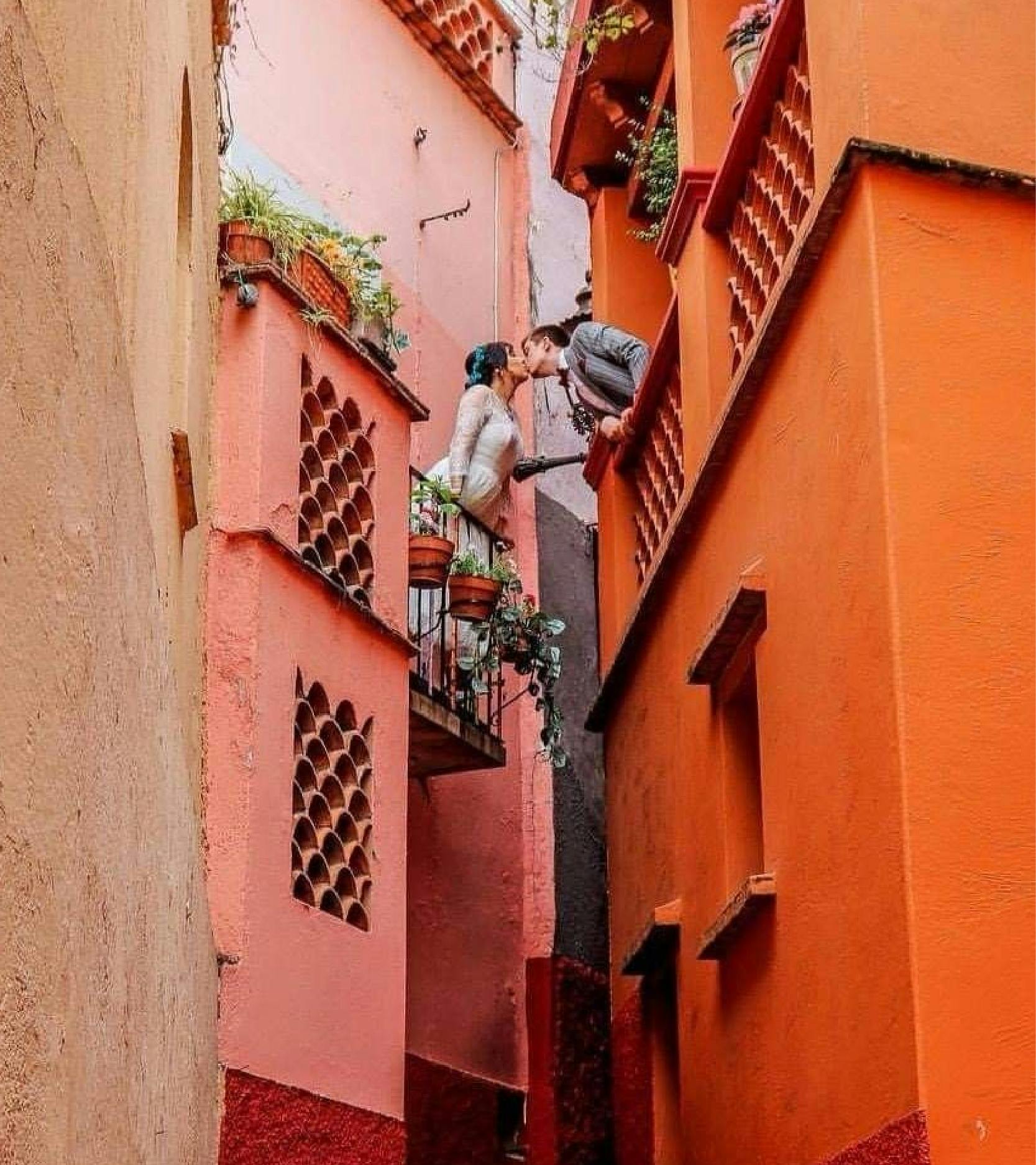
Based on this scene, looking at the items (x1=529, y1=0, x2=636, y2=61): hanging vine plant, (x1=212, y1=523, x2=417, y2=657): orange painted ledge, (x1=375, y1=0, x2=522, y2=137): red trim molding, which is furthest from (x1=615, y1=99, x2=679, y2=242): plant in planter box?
(x1=212, y1=523, x2=417, y2=657): orange painted ledge

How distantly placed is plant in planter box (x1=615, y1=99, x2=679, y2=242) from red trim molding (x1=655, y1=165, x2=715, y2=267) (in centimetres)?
116

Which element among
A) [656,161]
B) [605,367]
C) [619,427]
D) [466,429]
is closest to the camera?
[619,427]

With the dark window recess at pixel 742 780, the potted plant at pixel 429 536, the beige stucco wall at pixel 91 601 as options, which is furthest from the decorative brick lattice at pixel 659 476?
the beige stucco wall at pixel 91 601

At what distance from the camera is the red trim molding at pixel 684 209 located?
986cm

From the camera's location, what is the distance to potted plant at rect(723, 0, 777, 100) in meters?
9.91

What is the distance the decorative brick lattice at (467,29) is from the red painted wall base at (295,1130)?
319 inches

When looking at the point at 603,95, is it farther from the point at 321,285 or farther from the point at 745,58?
the point at 321,285

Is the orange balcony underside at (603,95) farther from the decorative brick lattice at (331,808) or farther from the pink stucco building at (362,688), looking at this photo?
the decorative brick lattice at (331,808)

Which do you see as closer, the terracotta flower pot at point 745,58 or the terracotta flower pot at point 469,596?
the terracotta flower pot at point 745,58

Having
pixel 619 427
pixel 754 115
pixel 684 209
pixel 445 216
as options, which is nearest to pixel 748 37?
pixel 684 209

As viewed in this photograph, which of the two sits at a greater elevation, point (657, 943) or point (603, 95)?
point (603, 95)

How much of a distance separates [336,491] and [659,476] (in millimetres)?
2015

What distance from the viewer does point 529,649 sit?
1170 centimetres

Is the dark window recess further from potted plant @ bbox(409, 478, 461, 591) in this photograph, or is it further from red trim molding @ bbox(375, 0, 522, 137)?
red trim molding @ bbox(375, 0, 522, 137)
